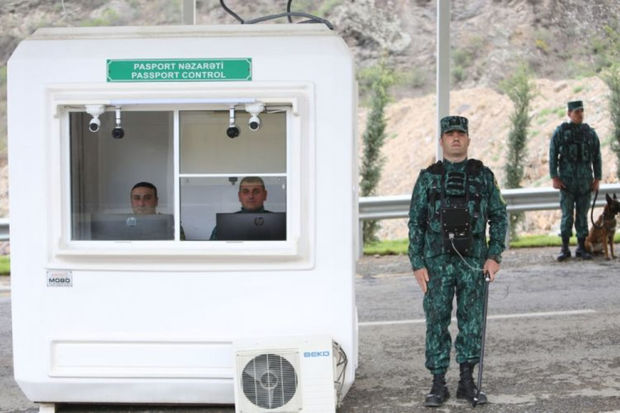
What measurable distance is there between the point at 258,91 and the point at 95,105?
3.32 feet

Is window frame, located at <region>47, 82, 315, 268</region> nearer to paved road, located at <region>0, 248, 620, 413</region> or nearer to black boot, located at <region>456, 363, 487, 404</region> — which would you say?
paved road, located at <region>0, 248, 620, 413</region>

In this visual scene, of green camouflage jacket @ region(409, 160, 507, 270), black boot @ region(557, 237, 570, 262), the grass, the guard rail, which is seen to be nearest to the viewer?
A: green camouflage jacket @ region(409, 160, 507, 270)

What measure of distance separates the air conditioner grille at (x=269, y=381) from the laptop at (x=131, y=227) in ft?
3.25

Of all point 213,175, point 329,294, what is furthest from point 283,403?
→ point 213,175

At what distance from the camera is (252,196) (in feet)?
20.9

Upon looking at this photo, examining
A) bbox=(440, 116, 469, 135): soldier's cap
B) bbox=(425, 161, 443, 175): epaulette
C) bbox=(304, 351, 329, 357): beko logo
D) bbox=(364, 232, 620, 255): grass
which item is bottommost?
bbox=(304, 351, 329, 357): beko logo

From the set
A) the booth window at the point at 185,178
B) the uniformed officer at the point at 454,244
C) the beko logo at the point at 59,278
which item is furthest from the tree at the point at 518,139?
the beko logo at the point at 59,278

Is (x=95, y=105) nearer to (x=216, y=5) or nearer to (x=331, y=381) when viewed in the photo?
(x=331, y=381)

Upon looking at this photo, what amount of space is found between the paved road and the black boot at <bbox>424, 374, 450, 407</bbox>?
0.22 feet

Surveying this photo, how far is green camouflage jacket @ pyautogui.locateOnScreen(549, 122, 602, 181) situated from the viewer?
12.6 meters

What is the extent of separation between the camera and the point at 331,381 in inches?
236

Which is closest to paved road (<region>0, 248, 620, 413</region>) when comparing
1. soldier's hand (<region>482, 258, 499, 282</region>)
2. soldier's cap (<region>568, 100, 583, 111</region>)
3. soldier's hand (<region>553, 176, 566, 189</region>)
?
soldier's hand (<region>482, 258, 499, 282</region>)

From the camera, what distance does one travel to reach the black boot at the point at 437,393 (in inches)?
257

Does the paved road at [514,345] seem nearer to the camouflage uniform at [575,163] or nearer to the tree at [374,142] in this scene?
the camouflage uniform at [575,163]
